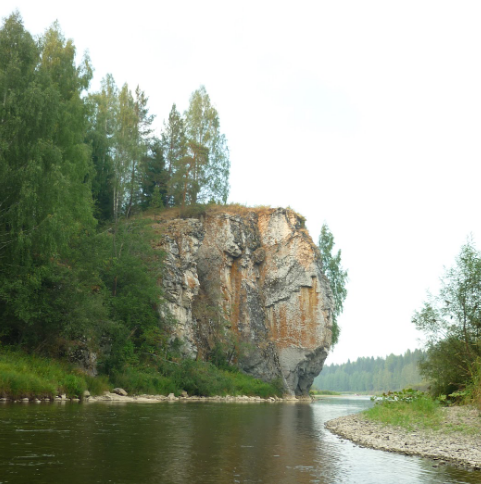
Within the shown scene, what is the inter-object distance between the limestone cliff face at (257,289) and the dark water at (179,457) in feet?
111

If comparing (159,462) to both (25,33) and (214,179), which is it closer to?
(25,33)

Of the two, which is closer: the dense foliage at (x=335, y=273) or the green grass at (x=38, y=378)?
the green grass at (x=38, y=378)

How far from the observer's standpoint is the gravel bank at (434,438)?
39.1ft

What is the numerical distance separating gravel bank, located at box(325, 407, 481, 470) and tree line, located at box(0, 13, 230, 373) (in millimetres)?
16877

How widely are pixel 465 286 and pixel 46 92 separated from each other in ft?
85.9

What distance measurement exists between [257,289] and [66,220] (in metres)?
32.2

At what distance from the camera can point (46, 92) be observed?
27453 mm

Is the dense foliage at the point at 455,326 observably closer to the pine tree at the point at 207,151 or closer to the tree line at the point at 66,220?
the tree line at the point at 66,220

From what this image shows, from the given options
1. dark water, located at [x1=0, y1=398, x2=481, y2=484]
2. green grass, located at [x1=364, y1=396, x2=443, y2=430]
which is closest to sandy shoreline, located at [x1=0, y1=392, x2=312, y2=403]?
dark water, located at [x1=0, y1=398, x2=481, y2=484]

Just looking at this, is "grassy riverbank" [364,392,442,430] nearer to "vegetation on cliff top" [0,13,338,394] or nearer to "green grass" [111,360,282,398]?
"vegetation on cliff top" [0,13,338,394]

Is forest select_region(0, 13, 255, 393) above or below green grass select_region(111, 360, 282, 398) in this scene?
above

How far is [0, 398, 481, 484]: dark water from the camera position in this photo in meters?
8.71

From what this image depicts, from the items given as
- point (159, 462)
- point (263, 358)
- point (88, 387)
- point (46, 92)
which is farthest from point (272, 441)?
point (263, 358)

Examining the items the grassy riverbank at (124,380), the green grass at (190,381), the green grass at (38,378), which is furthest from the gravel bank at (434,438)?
the green grass at (190,381)
